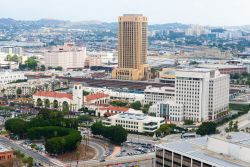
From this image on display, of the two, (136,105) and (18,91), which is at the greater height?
(18,91)

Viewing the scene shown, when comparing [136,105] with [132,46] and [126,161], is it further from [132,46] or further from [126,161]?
[132,46]

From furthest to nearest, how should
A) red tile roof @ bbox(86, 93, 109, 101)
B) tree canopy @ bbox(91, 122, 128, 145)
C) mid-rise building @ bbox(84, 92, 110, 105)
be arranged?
red tile roof @ bbox(86, 93, 109, 101) < mid-rise building @ bbox(84, 92, 110, 105) < tree canopy @ bbox(91, 122, 128, 145)

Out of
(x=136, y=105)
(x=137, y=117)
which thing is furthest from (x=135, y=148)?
(x=136, y=105)

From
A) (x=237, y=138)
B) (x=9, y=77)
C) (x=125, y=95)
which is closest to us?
(x=237, y=138)

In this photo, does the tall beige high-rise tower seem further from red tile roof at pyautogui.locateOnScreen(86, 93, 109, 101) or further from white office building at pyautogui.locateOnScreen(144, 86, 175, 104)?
white office building at pyautogui.locateOnScreen(144, 86, 175, 104)

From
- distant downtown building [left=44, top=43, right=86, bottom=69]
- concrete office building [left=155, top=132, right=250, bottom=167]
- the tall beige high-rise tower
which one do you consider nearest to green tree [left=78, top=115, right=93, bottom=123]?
concrete office building [left=155, top=132, right=250, bottom=167]

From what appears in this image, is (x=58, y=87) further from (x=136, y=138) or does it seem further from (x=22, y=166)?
(x=22, y=166)

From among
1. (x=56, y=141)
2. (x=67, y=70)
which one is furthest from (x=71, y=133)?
(x=67, y=70)
